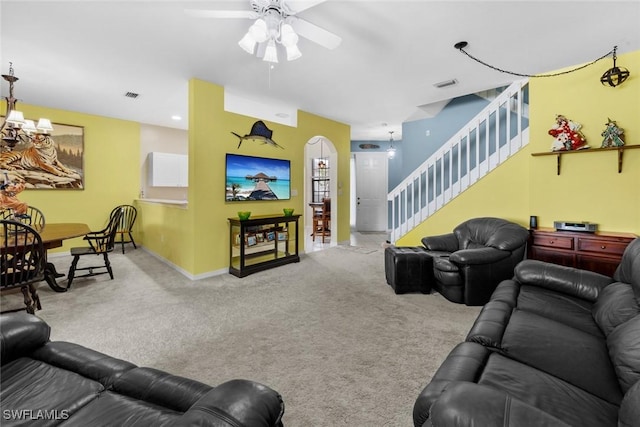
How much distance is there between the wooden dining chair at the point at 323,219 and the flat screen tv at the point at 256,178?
188 cm

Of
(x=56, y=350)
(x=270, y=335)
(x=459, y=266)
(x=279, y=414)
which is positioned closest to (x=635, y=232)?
(x=459, y=266)

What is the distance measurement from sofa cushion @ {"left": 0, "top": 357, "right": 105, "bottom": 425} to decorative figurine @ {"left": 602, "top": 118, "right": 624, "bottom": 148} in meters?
4.68

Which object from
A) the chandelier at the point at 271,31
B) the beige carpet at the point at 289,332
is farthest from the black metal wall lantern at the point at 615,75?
the chandelier at the point at 271,31

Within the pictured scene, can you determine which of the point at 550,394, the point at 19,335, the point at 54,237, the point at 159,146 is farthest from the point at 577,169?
the point at 159,146

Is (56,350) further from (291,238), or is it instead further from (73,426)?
(291,238)

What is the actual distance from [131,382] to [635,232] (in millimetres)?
4561

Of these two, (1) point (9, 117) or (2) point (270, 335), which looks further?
(1) point (9, 117)

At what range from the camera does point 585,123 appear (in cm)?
Answer: 329

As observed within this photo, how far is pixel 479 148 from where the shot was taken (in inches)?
171

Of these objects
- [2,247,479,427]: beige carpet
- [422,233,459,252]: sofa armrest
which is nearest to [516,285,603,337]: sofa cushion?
[2,247,479,427]: beige carpet

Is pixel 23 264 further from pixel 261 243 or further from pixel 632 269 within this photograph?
pixel 632 269

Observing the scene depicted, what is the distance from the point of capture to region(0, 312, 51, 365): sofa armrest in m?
1.23

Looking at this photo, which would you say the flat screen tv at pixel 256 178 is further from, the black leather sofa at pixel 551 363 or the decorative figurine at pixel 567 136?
the decorative figurine at pixel 567 136

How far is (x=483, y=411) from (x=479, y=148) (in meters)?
4.34
